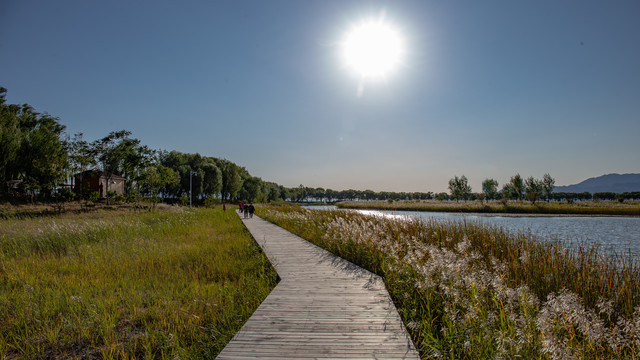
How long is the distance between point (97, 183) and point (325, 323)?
47057mm

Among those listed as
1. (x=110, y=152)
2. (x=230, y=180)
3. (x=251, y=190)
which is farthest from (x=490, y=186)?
(x=110, y=152)

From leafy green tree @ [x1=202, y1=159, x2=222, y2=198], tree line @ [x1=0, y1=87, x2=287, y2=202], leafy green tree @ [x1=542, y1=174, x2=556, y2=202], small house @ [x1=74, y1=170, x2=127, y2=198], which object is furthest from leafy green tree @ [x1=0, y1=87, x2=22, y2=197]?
leafy green tree @ [x1=542, y1=174, x2=556, y2=202]

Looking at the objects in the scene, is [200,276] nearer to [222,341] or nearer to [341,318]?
[222,341]

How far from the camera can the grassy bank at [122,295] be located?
3.68 m

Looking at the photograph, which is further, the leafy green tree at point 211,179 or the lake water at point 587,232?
the leafy green tree at point 211,179

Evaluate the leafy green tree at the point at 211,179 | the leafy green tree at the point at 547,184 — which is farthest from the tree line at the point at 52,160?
the leafy green tree at the point at 547,184

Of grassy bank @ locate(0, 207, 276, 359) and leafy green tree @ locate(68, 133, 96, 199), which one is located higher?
leafy green tree @ locate(68, 133, 96, 199)

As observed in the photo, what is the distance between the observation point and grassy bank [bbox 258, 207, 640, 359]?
8.28ft

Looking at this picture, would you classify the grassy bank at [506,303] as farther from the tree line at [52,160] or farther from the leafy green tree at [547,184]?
the leafy green tree at [547,184]

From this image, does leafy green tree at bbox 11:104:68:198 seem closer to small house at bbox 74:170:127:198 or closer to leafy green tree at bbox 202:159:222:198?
small house at bbox 74:170:127:198

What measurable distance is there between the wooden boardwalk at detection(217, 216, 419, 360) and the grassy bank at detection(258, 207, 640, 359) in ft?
1.10

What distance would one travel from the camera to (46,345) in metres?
3.68

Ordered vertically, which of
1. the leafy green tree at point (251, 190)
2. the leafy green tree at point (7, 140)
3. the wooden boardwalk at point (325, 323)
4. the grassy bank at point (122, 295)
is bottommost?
the grassy bank at point (122, 295)

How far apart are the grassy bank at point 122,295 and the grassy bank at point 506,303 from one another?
2577 millimetres
